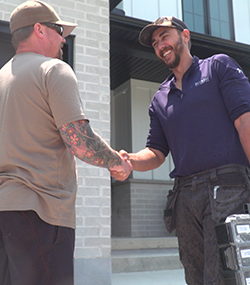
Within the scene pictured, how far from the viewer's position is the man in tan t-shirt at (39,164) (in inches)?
61.0

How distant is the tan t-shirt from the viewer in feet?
5.23

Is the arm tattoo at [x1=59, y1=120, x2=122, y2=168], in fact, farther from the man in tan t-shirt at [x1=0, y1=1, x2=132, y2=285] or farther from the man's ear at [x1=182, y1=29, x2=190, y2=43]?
the man's ear at [x1=182, y1=29, x2=190, y2=43]

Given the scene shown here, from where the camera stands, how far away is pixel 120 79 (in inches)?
392

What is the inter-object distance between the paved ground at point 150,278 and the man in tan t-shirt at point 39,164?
3.37 meters

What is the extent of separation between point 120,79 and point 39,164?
28.0 feet

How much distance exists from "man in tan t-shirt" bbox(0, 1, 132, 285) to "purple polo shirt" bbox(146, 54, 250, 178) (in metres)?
0.57

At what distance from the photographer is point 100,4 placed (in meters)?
5.04

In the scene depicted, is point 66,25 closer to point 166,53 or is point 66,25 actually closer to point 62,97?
point 62,97

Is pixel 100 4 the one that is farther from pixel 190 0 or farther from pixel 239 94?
pixel 190 0

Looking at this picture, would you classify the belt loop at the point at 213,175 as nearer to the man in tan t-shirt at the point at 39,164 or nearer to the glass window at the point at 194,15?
→ the man in tan t-shirt at the point at 39,164

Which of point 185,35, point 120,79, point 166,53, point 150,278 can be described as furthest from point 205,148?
point 120,79

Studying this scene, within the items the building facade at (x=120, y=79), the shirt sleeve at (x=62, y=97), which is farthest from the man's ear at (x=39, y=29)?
the building facade at (x=120, y=79)

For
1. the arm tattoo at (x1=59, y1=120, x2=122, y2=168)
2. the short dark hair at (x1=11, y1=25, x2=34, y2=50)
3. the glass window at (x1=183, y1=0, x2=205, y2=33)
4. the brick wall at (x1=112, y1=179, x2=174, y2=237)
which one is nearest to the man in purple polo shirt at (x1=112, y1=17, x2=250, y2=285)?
the arm tattoo at (x1=59, y1=120, x2=122, y2=168)

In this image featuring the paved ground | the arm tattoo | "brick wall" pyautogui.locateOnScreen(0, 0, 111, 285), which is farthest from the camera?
the paved ground
